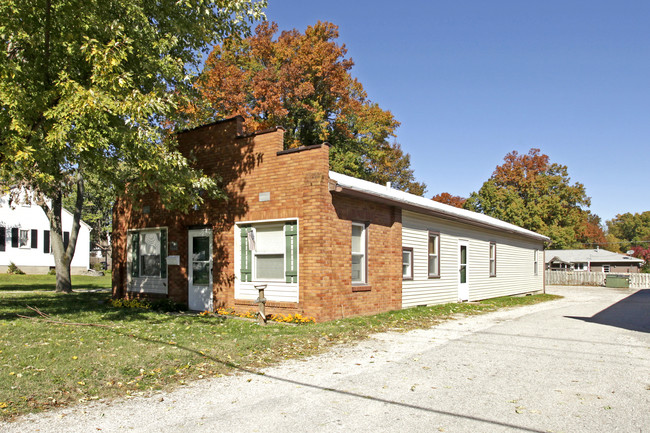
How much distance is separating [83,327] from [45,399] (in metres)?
5.01

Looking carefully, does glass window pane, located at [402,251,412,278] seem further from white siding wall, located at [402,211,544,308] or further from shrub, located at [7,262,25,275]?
shrub, located at [7,262,25,275]

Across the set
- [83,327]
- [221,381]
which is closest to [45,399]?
[221,381]

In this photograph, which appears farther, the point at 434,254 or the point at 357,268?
the point at 434,254

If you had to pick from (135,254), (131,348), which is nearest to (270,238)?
(131,348)

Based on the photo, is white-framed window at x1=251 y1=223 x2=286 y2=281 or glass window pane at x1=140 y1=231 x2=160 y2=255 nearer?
white-framed window at x1=251 y1=223 x2=286 y2=281

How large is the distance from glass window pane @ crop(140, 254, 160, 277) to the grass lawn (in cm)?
230

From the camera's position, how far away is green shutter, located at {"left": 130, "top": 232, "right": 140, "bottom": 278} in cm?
1591

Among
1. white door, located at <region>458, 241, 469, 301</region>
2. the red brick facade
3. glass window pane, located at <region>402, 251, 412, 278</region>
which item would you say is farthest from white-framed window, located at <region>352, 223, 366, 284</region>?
white door, located at <region>458, 241, 469, 301</region>

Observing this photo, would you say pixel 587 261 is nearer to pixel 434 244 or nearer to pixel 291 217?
pixel 434 244

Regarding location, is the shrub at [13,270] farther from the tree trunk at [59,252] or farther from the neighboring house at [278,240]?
the neighboring house at [278,240]

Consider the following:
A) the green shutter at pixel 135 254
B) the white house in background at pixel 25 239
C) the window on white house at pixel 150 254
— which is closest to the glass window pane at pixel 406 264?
the window on white house at pixel 150 254

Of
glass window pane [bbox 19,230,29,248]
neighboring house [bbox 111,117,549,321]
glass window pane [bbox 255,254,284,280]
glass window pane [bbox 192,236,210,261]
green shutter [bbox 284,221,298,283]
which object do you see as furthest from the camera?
glass window pane [bbox 19,230,29,248]

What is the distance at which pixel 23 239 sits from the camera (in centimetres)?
3719

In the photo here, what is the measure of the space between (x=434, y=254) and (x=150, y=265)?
30.2ft
